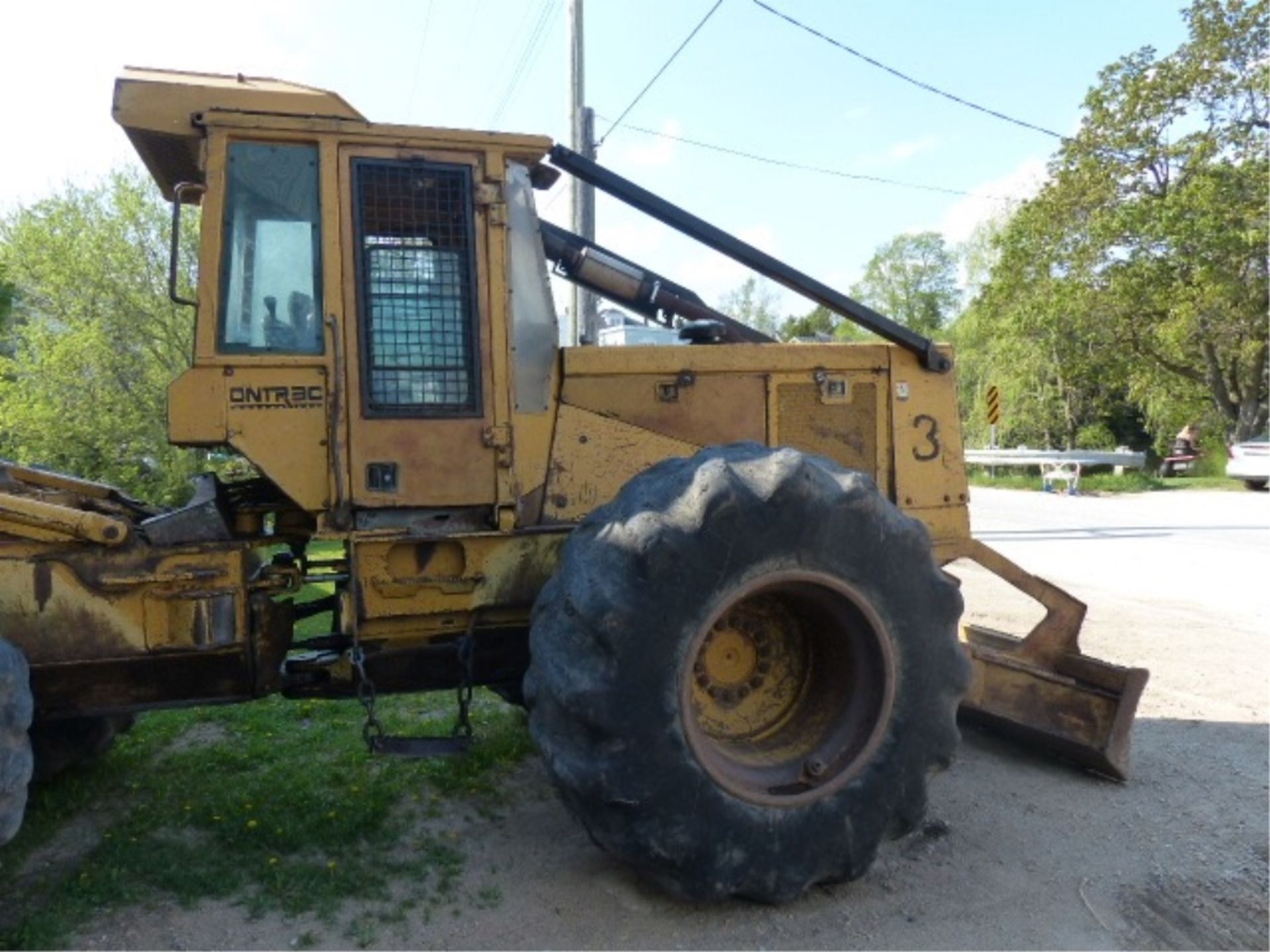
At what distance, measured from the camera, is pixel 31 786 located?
4699mm

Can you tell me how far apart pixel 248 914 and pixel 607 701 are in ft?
4.87

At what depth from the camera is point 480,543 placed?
412 centimetres

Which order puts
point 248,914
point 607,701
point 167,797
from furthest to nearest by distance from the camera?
point 167,797 < point 248,914 < point 607,701

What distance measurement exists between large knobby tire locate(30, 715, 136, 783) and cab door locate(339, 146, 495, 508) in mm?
1873

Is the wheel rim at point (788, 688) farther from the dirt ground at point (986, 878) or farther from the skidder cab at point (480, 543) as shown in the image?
the dirt ground at point (986, 878)

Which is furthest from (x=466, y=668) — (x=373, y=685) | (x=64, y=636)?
(x=64, y=636)

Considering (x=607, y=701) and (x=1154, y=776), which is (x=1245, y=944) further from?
(x=607, y=701)

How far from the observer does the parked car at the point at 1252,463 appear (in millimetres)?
22406

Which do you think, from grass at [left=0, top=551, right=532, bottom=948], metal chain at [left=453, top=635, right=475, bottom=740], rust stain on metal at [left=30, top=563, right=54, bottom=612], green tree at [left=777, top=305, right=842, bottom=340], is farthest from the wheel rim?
green tree at [left=777, top=305, right=842, bottom=340]

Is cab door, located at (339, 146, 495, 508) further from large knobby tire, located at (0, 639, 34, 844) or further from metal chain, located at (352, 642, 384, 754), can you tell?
large knobby tire, located at (0, 639, 34, 844)

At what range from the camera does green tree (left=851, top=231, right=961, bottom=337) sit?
193ft

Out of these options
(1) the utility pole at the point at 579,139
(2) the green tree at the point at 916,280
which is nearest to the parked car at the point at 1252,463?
(1) the utility pole at the point at 579,139

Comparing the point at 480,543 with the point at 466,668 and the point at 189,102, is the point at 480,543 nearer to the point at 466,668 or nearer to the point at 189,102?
the point at 466,668

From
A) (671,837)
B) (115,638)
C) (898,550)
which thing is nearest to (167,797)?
(115,638)
